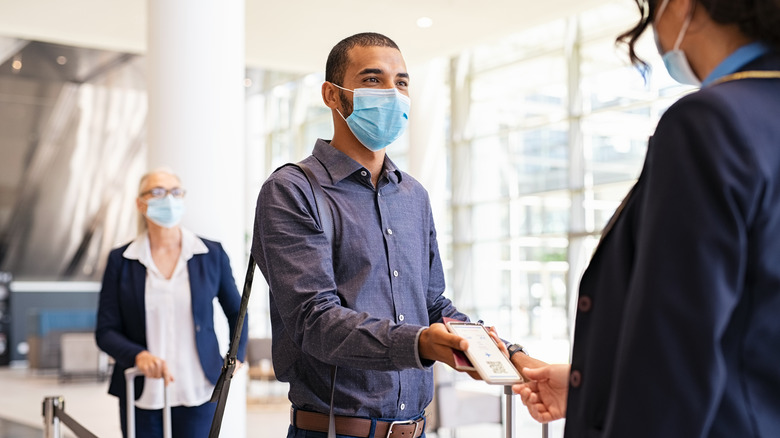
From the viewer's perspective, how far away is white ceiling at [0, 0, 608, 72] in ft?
36.8

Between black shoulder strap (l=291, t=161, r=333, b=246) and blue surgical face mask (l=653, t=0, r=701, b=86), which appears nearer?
blue surgical face mask (l=653, t=0, r=701, b=86)

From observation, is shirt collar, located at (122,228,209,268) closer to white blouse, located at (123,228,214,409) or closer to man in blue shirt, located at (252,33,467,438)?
white blouse, located at (123,228,214,409)

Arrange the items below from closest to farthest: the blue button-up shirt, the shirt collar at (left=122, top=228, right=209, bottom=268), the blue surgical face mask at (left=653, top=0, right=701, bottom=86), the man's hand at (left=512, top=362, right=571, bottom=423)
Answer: the blue surgical face mask at (left=653, top=0, right=701, bottom=86) < the man's hand at (left=512, top=362, right=571, bottom=423) < the blue button-up shirt < the shirt collar at (left=122, top=228, right=209, bottom=268)

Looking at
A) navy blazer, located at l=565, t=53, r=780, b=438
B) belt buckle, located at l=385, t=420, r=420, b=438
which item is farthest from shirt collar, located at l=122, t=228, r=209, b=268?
navy blazer, located at l=565, t=53, r=780, b=438

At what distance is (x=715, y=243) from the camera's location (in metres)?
1.17

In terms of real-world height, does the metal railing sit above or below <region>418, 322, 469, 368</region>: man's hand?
below

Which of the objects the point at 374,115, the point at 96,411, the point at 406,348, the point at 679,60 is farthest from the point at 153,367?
the point at 96,411

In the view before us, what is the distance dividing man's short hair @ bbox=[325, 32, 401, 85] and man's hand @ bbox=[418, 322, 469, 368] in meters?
0.92

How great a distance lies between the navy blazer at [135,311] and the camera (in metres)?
4.24

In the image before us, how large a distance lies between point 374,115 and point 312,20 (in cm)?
986

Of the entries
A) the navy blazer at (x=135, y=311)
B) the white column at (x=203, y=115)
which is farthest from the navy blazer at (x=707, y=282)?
the white column at (x=203, y=115)

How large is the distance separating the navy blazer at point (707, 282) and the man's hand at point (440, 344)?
580mm

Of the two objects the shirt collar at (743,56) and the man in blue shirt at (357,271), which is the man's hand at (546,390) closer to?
the man in blue shirt at (357,271)

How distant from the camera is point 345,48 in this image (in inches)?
98.9
